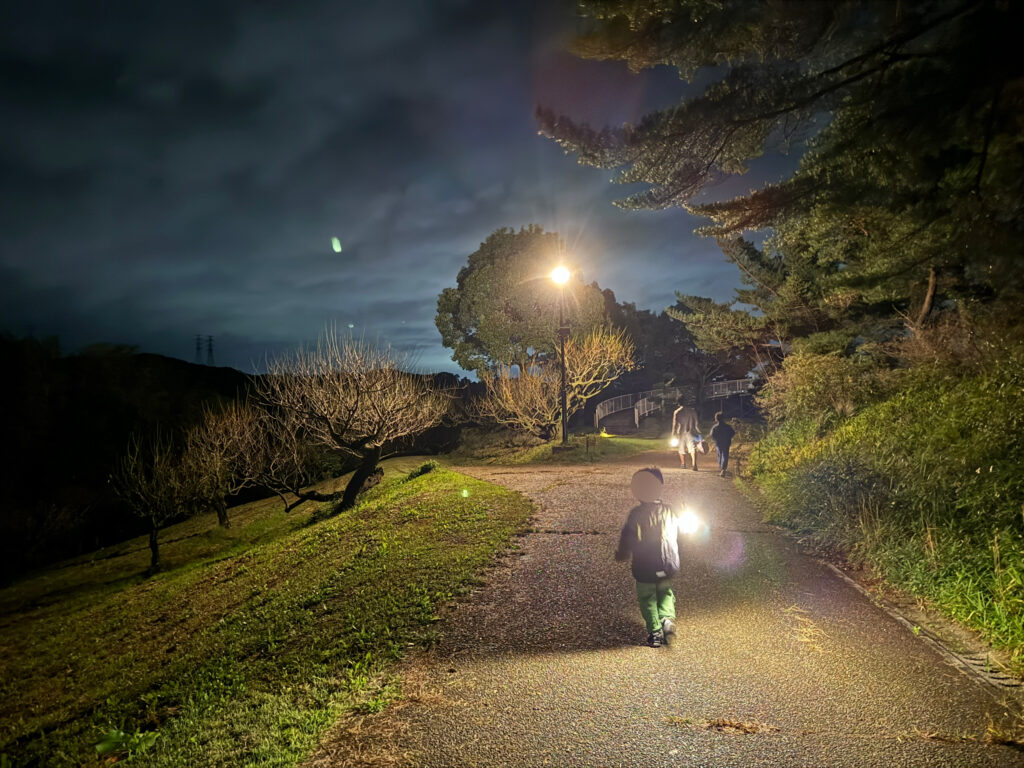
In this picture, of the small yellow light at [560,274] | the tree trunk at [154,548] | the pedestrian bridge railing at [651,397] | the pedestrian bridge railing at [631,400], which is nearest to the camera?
the small yellow light at [560,274]

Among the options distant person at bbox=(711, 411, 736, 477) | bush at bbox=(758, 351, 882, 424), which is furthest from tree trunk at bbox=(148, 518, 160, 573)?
bush at bbox=(758, 351, 882, 424)

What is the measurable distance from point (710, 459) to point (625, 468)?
4389mm

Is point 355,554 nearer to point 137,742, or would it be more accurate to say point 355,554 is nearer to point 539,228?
point 137,742

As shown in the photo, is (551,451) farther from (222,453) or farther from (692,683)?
(692,683)

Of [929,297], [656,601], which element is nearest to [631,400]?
[929,297]

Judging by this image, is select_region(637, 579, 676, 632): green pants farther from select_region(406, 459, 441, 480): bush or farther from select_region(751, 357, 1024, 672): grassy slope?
select_region(406, 459, 441, 480): bush

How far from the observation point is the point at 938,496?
17.8ft

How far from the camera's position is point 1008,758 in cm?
267

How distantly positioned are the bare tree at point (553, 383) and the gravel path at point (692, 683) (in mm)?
15694

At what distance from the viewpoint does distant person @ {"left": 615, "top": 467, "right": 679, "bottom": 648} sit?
13.8 feet

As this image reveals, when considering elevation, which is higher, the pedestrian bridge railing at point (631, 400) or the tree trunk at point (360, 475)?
the pedestrian bridge railing at point (631, 400)

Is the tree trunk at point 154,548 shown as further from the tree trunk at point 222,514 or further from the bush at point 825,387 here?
the bush at point 825,387

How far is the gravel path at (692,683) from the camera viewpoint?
2850mm

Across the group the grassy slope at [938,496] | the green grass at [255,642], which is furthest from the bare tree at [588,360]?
the grassy slope at [938,496]
